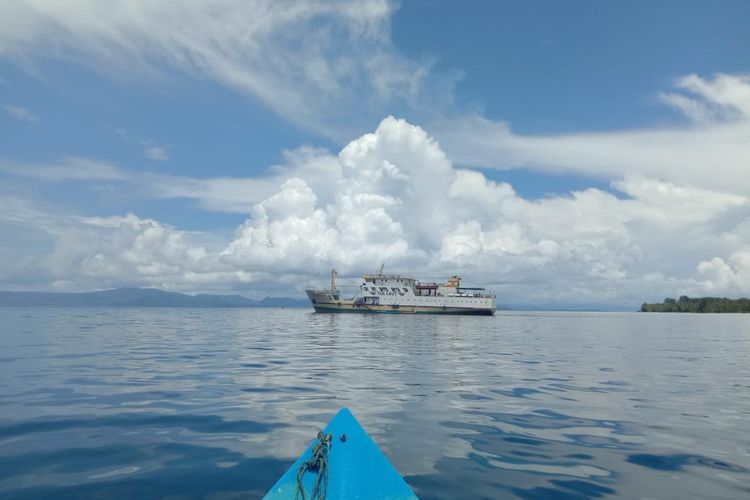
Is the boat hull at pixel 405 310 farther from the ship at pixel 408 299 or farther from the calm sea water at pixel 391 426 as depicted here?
the calm sea water at pixel 391 426

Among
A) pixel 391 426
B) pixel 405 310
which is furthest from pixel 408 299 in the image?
pixel 391 426

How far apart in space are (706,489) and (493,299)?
306 ft

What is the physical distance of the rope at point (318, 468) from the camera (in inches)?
202

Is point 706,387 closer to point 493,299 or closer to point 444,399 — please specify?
point 444,399

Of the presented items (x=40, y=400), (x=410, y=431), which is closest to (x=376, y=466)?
(x=410, y=431)

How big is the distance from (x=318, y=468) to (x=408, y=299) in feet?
299

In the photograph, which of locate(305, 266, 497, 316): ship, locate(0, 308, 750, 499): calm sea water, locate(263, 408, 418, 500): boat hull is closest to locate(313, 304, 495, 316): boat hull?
locate(305, 266, 497, 316): ship

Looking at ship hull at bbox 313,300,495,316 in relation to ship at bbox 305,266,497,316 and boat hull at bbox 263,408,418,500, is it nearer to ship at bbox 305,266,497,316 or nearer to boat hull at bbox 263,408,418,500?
ship at bbox 305,266,497,316

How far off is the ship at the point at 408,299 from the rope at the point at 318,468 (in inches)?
3545

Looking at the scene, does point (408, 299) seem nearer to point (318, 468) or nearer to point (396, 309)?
point (396, 309)

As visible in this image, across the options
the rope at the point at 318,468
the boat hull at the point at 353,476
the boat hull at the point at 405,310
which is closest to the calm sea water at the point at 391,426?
the boat hull at the point at 353,476

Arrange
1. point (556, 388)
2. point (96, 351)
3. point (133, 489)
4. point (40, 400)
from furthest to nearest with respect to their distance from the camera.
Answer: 1. point (96, 351)
2. point (556, 388)
3. point (40, 400)
4. point (133, 489)

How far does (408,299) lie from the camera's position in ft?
315

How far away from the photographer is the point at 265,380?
15852mm
